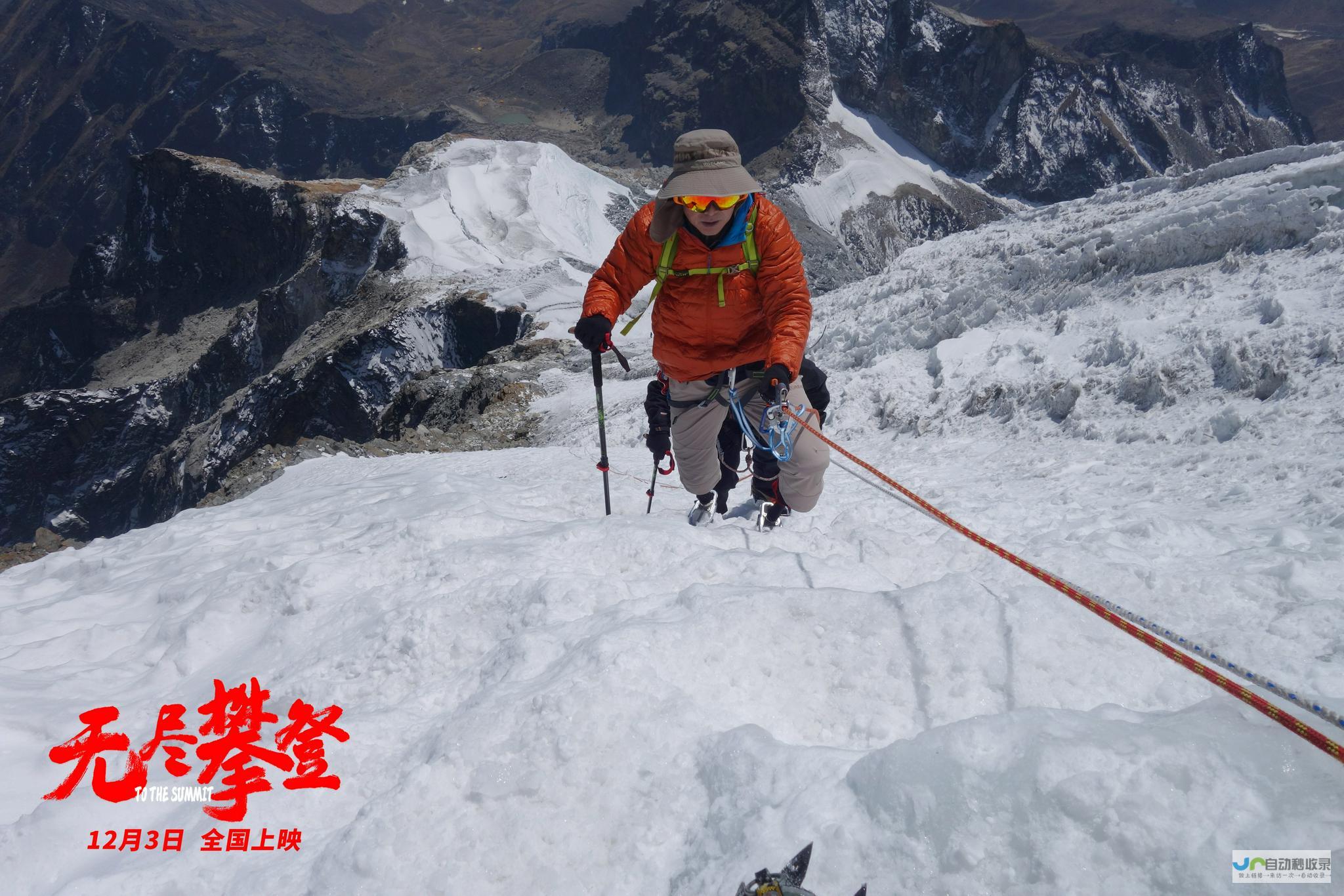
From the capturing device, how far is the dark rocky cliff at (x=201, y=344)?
127 feet

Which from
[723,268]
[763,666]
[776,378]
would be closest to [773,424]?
[776,378]

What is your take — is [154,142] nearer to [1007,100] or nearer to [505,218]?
[505,218]

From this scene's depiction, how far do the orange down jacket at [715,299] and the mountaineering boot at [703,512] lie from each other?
122 cm

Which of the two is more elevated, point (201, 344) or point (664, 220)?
point (664, 220)

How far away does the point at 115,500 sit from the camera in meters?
69.6

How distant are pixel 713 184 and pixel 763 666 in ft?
9.93

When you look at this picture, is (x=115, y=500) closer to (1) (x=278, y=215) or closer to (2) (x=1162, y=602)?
(1) (x=278, y=215)

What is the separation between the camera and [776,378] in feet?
16.3

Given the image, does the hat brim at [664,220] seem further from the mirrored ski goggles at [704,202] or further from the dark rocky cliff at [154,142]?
the dark rocky cliff at [154,142]

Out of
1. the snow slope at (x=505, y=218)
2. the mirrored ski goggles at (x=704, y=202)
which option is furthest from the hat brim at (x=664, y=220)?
the snow slope at (x=505, y=218)

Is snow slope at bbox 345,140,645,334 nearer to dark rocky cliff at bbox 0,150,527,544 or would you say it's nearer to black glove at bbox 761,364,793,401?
dark rocky cliff at bbox 0,150,527,544

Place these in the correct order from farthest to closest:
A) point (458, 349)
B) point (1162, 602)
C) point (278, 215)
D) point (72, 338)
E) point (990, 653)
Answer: point (72, 338) < point (278, 215) < point (458, 349) < point (1162, 602) < point (990, 653)

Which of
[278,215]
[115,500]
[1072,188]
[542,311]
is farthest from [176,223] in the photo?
[1072,188]

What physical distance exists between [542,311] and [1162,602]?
1322 inches
